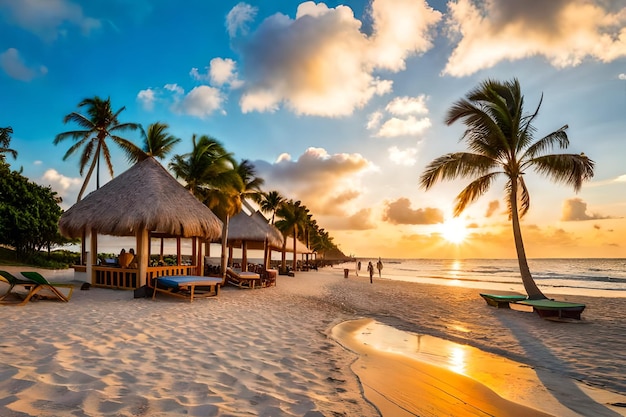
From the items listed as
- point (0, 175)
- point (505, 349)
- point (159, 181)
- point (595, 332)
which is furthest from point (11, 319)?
point (0, 175)

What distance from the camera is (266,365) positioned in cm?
468

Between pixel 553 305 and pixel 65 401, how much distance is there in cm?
1175

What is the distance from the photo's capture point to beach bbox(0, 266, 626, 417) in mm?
3371

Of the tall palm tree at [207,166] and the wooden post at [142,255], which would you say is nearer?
the wooden post at [142,255]

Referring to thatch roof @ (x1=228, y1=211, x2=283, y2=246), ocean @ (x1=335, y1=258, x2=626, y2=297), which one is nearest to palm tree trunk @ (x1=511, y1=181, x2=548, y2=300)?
ocean @ (x1=335, y1=258, x2=626, y2=297)

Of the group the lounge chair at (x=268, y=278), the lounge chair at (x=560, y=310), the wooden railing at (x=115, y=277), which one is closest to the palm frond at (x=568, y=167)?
the lounge chair at (x=560, y=310)

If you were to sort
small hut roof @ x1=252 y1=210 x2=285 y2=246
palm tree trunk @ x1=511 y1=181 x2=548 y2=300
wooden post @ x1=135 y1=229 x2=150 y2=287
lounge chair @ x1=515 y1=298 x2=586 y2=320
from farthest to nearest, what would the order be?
small hut roof @ x1=252 y1=210 x2=285 y2=246, palm tree trunk @ x1=511 y1=181 x2=548 y2=300, wooden post @ x1=135 y1=229 x2=150 y2=287, lounge chair @ x1=515 y1=298 x2=586 y2=320

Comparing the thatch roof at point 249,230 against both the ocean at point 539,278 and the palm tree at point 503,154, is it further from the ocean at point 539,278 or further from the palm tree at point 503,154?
the ocean at point 539,278

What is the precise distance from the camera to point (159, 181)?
511 inches

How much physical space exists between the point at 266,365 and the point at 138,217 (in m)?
8.50

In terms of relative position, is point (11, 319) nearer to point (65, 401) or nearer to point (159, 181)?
→ point (65, 401)

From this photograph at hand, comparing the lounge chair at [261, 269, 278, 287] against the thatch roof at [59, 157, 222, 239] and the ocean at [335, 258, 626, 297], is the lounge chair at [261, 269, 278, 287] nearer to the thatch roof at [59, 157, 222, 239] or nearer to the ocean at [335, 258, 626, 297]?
the thatch roof at [59, 157, 222, 239]

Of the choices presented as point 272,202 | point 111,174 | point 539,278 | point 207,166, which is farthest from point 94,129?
point 539,278

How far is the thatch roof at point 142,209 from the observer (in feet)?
37.4
